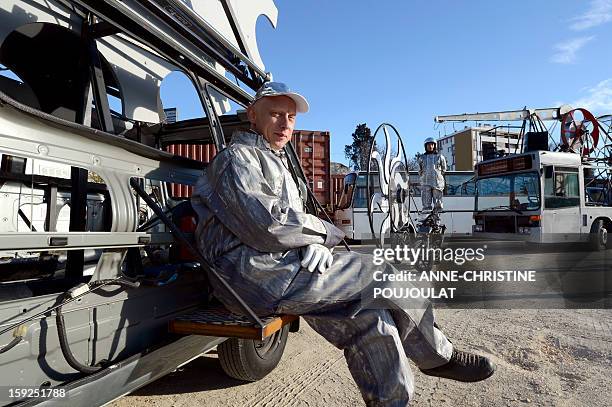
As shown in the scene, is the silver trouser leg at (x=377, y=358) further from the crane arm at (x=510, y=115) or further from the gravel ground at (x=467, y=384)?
the crane arm at (x=510, y=115)

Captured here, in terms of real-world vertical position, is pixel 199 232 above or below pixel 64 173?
below

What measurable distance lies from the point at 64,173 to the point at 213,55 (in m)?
1.87

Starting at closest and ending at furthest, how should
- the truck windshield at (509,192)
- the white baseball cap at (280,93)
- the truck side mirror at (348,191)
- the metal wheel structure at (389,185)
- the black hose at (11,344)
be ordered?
the black hose at (11,344), the white baseball cap at (280,93), the metal wheel structure at (389,185), the truck windshield at (509,192), the truck side mirror at (348,191)

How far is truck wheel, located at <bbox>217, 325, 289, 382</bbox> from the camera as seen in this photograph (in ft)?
8.54

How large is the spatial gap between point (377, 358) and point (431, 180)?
21.7ft

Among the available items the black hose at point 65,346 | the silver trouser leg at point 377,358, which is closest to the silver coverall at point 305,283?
the silver trouser leg at point 377,358

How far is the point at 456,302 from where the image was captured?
215 inches

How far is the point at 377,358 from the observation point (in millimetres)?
1798

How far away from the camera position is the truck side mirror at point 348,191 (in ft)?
39.6

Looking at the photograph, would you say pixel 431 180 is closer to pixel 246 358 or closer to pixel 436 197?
pixel 436 197

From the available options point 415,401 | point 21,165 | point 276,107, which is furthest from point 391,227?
point 21,165

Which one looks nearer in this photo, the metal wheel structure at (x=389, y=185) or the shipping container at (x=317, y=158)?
the metal wheel structure at (x=389, y=185)

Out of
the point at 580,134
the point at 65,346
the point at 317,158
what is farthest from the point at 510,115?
the point at 65,346

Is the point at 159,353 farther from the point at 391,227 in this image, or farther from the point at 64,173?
the point at 391,227
